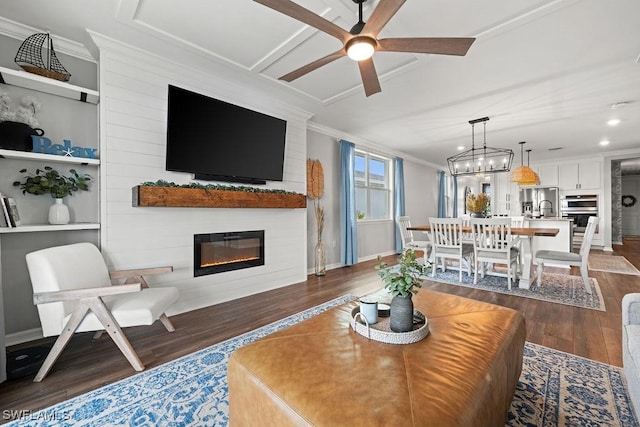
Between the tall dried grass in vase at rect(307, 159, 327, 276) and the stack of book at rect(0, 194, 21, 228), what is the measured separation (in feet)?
11.2

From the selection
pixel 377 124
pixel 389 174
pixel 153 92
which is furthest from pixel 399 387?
pixel 389 174

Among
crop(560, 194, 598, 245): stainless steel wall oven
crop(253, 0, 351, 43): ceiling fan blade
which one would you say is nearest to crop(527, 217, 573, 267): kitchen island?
crop(560, 194, 598, 245): stainless steel wall oven

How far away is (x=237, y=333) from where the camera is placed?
250 cm

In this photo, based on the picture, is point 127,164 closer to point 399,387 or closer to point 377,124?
point 399,387

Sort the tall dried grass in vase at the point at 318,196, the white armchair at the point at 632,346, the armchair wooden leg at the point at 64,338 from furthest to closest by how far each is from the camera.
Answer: the tall dried grass in vase at the point at 318,196 < the armchair wooden leg at the point at 64,338 < the white armchair at the point at 632,346

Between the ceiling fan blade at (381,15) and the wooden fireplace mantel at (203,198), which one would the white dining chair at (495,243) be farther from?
the ceiling fan blade at (381,15)

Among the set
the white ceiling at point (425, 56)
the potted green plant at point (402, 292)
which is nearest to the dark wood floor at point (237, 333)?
the potted green plant at point (402, 292)

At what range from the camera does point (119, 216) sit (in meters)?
2.62

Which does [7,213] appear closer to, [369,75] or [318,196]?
[369,75]

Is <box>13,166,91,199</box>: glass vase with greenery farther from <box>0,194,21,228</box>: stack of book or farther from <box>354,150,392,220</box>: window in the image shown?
<box>354,150,392,220</box>: window

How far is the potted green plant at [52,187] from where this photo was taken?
2.34m

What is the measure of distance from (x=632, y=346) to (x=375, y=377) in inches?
54.0

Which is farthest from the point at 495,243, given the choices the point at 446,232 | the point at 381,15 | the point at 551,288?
the point at 381,15

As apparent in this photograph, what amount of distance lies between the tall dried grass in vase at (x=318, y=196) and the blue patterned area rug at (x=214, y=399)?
2786 millimetres
